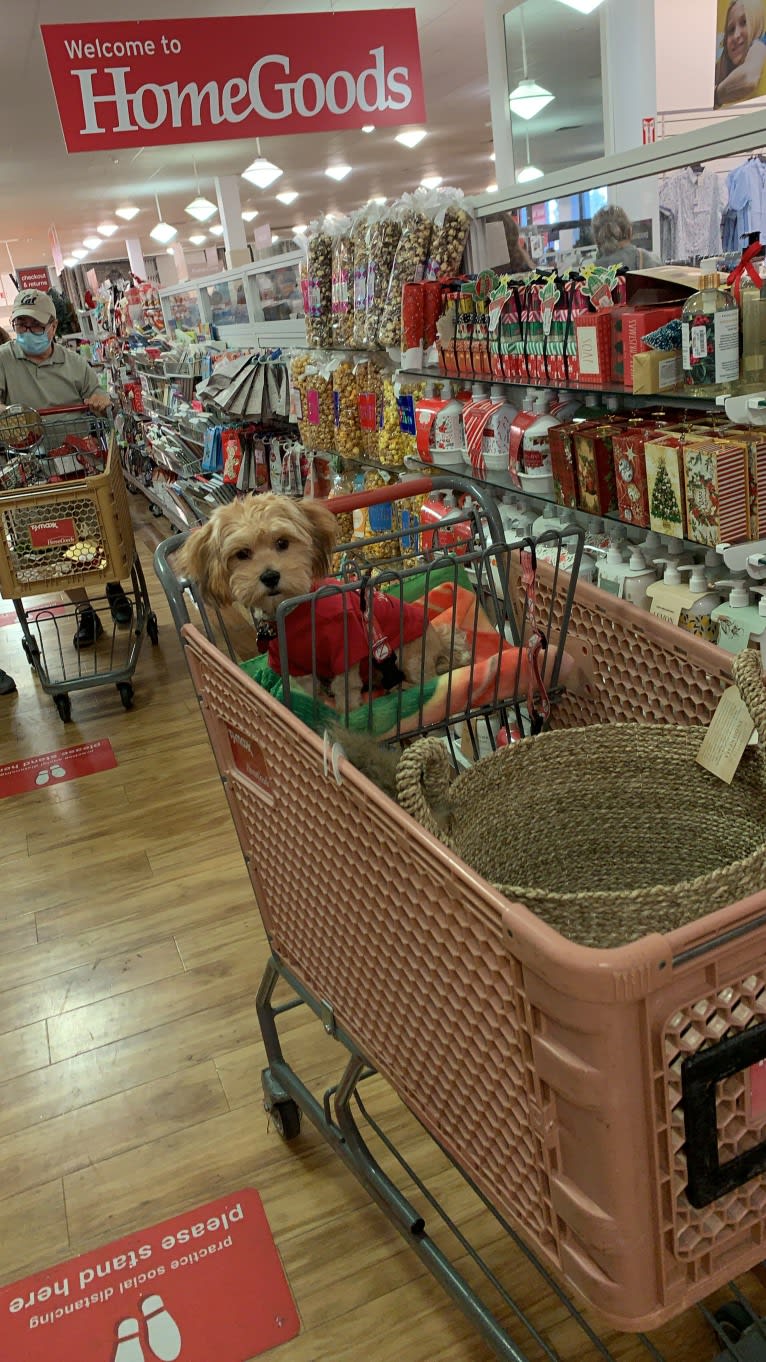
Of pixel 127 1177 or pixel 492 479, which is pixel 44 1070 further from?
pixel 492 479

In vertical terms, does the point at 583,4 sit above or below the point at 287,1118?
above

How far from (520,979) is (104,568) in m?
3.72

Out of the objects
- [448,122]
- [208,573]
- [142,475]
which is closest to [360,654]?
[208,573]

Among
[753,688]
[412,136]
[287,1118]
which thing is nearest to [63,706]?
[287,1118]

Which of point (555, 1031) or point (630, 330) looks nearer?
point (555, 1031)

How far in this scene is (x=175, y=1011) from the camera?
245 cm

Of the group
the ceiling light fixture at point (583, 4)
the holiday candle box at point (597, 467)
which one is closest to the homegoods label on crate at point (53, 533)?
the holiday candle box at point (597, 467)

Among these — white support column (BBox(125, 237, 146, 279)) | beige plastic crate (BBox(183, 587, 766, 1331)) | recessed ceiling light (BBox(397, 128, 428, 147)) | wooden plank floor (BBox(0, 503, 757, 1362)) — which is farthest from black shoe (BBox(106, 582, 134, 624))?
white support column (BBox(125, 237, 146, 279))

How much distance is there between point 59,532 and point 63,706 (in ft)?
2.41

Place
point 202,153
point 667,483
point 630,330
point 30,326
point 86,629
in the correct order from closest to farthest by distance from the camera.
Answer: point 667,483 < point 630,330 < point 30,326 < point 86,629 < point 202,153

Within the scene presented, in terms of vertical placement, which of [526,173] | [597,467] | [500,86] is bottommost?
[597,467]

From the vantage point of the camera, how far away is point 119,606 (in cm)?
527

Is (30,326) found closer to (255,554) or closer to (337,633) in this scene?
(255,554)

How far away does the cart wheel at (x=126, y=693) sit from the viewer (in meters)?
4.38
